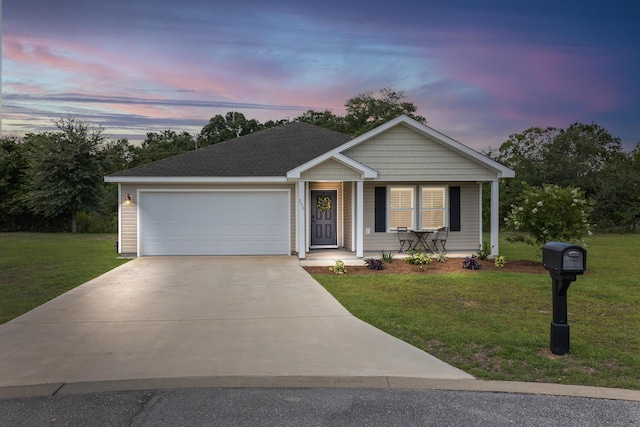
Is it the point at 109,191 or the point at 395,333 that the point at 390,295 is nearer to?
the point at 395,333

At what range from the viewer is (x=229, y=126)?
141ft

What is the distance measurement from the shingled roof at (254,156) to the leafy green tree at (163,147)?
23.4 metres

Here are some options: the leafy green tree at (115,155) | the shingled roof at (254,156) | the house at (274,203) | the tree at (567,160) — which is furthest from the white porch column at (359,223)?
the leafy green tree at (115,155)

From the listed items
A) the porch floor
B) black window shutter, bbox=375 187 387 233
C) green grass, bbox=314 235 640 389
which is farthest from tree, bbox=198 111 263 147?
green grass, bbox=314 235 640 389

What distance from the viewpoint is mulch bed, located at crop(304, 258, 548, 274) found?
11.9m

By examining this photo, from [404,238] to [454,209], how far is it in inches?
74.3

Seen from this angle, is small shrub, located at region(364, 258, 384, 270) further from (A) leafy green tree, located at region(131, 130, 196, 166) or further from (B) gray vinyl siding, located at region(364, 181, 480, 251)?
(A) leafy green tree, located at region(131, 130, 196, 166)

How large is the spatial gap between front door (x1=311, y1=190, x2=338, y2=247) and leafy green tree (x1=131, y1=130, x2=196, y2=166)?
89.2ft

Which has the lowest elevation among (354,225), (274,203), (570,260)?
(570,260)

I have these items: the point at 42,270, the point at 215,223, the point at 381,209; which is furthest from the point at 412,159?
the point at 42,270

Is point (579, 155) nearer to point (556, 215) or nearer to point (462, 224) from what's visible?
point (462, 224)

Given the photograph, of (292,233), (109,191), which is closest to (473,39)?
(292,233)

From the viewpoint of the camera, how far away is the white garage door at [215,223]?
14992 millimetres

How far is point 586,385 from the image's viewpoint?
4.22 meters
